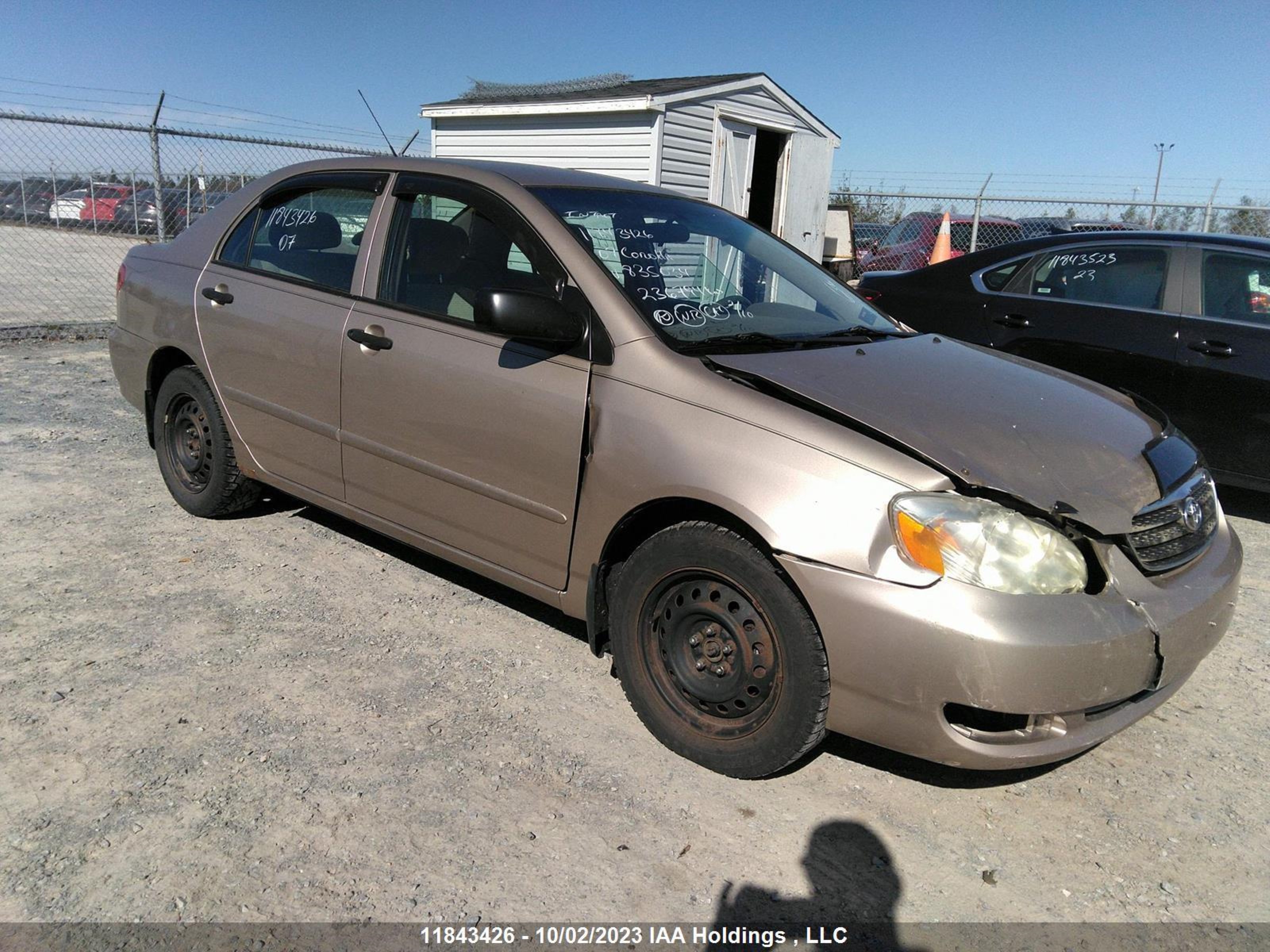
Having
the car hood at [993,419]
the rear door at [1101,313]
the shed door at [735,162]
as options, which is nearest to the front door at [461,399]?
the car hood at [993,419]

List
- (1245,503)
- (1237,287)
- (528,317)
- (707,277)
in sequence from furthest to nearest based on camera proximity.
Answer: (1245,503) → (1237,287) → (707,277) → (528,317)

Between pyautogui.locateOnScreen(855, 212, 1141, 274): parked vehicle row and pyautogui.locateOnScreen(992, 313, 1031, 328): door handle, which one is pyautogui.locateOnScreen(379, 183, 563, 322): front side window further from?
pyautogui.locateOnScreen(855, 212, 1141, 274): parked vehicle row

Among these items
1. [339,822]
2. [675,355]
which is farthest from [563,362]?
[339,822]

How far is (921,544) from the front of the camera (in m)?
2.41

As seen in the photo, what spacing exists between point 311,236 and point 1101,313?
14.4 ft

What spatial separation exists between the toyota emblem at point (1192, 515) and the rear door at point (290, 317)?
9.60 feet

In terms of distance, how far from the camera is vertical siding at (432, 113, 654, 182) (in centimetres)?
1210

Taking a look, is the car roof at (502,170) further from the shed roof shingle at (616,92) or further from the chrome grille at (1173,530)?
the shed roof shingle at (616,92)

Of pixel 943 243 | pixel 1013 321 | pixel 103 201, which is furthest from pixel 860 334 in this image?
pixel 103 201

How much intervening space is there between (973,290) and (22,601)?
538 centimetres

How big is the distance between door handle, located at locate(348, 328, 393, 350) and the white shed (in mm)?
8945

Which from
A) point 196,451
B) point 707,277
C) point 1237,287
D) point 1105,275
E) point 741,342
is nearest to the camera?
point 741,342

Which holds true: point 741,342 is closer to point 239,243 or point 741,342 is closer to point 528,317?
point 528,317

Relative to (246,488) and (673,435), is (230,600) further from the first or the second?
(673,435)
